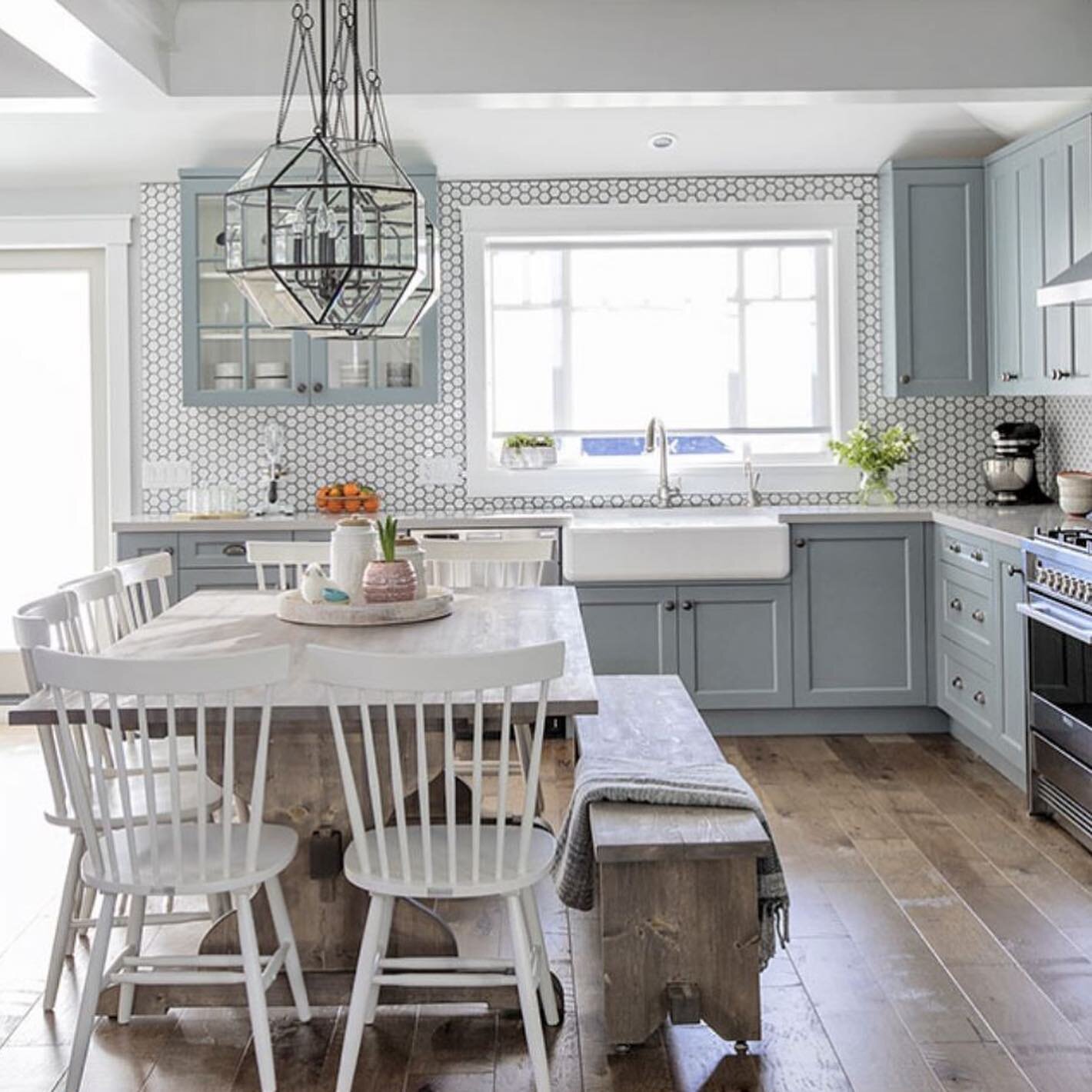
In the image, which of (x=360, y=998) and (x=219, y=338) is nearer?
(x=360, y=998)

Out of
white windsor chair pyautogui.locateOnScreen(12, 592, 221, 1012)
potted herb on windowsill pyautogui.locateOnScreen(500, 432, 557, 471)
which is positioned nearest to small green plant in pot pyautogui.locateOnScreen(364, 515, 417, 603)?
white windsor chair pyautogui.locateOnScreen(12, 592, 221, 1012)

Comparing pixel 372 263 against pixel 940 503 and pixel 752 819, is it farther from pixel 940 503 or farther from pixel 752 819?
pixel 940 503

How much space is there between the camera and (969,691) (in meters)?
5.32

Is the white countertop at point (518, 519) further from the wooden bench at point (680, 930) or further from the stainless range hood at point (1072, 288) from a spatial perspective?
the wooden bench at point (680, 930)

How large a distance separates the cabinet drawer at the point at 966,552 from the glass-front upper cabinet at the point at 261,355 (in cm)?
219

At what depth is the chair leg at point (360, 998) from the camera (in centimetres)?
263

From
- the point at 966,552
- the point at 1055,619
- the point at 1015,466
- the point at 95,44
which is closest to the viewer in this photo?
the point at 95,44

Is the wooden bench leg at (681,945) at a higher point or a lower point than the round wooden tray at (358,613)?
lower

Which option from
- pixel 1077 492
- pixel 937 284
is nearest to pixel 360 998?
pixel 1077 492

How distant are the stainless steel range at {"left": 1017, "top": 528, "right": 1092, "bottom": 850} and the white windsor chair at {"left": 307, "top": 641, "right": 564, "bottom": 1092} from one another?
1970 mm

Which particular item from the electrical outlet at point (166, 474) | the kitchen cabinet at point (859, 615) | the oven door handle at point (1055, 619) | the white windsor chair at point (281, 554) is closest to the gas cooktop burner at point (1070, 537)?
the oven door handle at point (1055, 619)

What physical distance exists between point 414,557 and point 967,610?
7.86 ft

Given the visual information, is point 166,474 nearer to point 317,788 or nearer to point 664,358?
point 664,358

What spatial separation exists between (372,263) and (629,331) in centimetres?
348
